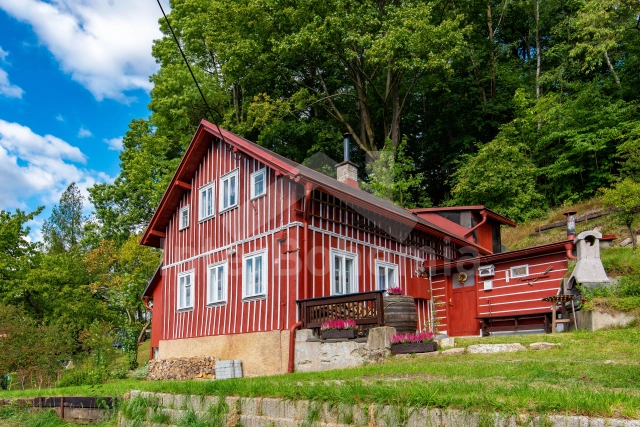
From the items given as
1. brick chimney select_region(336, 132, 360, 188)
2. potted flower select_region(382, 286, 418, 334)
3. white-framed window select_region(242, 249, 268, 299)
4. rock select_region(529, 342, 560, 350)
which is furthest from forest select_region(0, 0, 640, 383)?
rock select_region(529, 342, 560, 350)

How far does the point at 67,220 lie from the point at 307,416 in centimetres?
5981

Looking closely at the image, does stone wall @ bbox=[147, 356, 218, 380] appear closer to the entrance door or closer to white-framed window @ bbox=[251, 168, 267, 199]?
white-framed window @ bbox=[251, 168, 267, 199]

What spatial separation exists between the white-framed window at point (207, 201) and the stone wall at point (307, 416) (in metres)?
9.42

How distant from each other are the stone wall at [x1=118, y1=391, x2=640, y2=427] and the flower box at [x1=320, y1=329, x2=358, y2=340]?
4435 mm

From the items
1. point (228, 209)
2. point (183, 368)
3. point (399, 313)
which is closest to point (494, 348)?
point (399, 313)

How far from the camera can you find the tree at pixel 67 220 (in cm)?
5744

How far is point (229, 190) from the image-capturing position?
58.7ft

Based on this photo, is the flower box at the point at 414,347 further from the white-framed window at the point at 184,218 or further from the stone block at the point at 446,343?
the white-framed window at the point at 184,218

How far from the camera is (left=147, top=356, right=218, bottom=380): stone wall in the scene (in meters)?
16.5

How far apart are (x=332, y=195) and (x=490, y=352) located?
6304 millimetres

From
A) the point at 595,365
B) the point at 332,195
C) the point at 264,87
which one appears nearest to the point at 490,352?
the point at 595,365

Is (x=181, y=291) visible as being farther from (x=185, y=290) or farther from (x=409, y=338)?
(x=409, y=338)

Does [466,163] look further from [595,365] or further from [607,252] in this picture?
[595,365]


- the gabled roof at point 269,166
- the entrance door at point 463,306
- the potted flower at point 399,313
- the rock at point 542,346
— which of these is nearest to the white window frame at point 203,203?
the gabled roof at point 269,166
